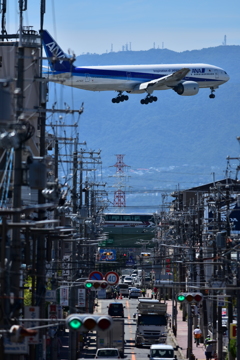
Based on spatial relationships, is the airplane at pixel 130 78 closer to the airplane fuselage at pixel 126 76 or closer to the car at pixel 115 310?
the airplane fuselage at pixel 126 76

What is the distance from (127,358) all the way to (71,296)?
11.0 metres

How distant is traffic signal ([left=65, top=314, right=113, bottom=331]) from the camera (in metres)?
19.5

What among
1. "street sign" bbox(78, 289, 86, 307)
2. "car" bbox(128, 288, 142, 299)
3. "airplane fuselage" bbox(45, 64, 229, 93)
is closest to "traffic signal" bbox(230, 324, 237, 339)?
"street sign" bbox(78, 289, 86, 307)

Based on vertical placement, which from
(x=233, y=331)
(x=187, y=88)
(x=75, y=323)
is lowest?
(x=233, y=331)

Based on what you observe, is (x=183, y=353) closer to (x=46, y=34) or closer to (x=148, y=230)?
(x=46, y=34)

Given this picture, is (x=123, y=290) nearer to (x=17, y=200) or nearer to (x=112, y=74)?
(x=112, y=74)

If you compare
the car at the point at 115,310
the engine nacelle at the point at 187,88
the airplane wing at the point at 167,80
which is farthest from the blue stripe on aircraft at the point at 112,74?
the car at the point at 115,310

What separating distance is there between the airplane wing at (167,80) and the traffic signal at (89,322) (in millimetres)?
64907

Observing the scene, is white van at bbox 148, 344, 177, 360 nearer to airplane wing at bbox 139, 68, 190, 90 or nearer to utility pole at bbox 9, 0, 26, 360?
utility pole at bbox 9, 0, 26, 360

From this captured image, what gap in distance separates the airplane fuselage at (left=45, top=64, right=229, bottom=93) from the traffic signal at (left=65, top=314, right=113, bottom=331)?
212 feet

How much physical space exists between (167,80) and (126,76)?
5.22m

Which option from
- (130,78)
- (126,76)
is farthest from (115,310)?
(130,78)

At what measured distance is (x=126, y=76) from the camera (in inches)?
3450

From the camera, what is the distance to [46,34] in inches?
3504
